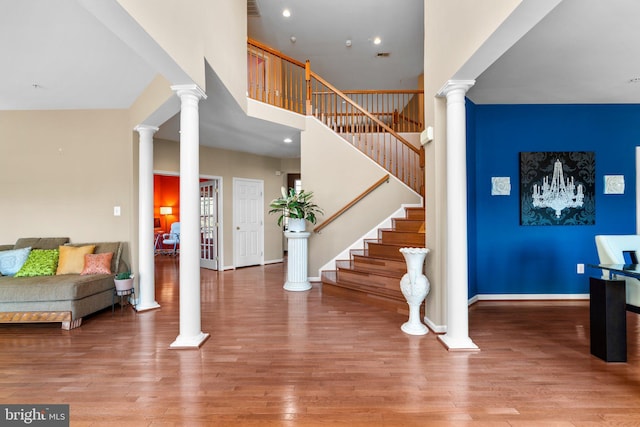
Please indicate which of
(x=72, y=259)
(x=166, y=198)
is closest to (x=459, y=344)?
(x=72, y=259)

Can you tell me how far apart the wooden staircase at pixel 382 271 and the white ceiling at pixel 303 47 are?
2.01 metres

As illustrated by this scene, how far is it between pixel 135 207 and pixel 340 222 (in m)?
3.18

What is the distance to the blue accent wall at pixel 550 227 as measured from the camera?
14.2 feet

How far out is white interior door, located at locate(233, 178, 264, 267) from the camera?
23.6 ft

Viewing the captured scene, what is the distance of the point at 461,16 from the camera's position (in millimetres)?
2568

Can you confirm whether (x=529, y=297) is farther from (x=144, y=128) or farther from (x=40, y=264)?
(x=40, y=264)

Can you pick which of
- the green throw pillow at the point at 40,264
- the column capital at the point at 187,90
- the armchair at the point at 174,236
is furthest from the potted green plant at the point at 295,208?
the armchair at the point at 174,236

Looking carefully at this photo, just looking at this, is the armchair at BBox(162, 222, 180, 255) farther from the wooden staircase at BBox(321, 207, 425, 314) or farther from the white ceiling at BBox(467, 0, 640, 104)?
the white ceiling at BBox(467, 0, 640, 104)

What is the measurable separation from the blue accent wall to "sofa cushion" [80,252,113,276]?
16.1 feet

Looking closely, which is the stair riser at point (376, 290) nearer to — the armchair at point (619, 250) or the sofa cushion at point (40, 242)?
the armchair at point (619, 250)

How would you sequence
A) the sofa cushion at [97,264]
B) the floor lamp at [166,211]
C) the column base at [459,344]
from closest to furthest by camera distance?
the column base at [459,344]
the sofa cushion at [97,264]
the floor lamp at [166,211]

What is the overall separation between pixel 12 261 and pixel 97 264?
3.20 feet

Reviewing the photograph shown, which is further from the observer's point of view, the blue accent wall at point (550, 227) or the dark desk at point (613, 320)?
the blue accent wall at point (550, 227)

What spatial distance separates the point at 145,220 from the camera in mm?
4207
